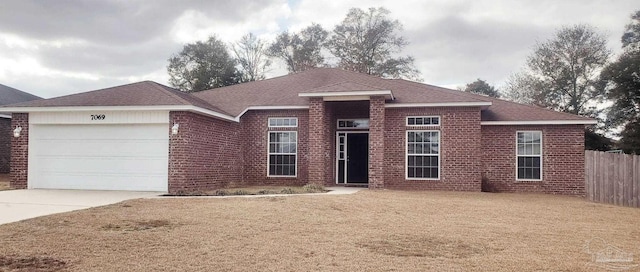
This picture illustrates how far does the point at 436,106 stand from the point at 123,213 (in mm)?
10601

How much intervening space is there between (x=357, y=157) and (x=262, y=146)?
3557 millimetres

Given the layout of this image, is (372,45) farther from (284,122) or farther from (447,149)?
(447,149)

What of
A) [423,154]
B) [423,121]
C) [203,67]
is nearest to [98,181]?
[423,154]

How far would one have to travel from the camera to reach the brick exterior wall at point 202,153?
44.1 feet

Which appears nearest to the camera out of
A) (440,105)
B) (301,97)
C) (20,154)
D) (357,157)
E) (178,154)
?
(178,154)

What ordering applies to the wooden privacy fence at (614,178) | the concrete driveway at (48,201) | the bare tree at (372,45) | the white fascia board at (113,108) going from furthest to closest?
1. the bare tree at (372,45)
2. the white fascia board at (113,108)
3. the wooden privacy fence at (614,178)
4. the concrete driveway at (48,201)

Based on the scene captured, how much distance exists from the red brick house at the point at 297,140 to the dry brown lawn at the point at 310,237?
12.3ft

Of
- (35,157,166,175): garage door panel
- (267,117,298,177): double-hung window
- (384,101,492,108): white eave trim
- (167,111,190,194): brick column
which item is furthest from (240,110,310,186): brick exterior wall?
(35,157,166,175): garage door panel

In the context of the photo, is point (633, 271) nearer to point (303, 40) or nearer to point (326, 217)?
point (326, 217)

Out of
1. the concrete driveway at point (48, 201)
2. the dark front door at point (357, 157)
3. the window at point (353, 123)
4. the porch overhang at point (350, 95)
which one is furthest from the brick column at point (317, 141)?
the concrete driveway at point (48, 201)

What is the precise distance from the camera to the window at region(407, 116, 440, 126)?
632 inches

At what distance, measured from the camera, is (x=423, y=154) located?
16219 mm

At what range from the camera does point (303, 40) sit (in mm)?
44969

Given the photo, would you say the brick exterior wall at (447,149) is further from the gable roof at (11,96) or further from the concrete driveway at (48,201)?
the gable roof at (11,96)
